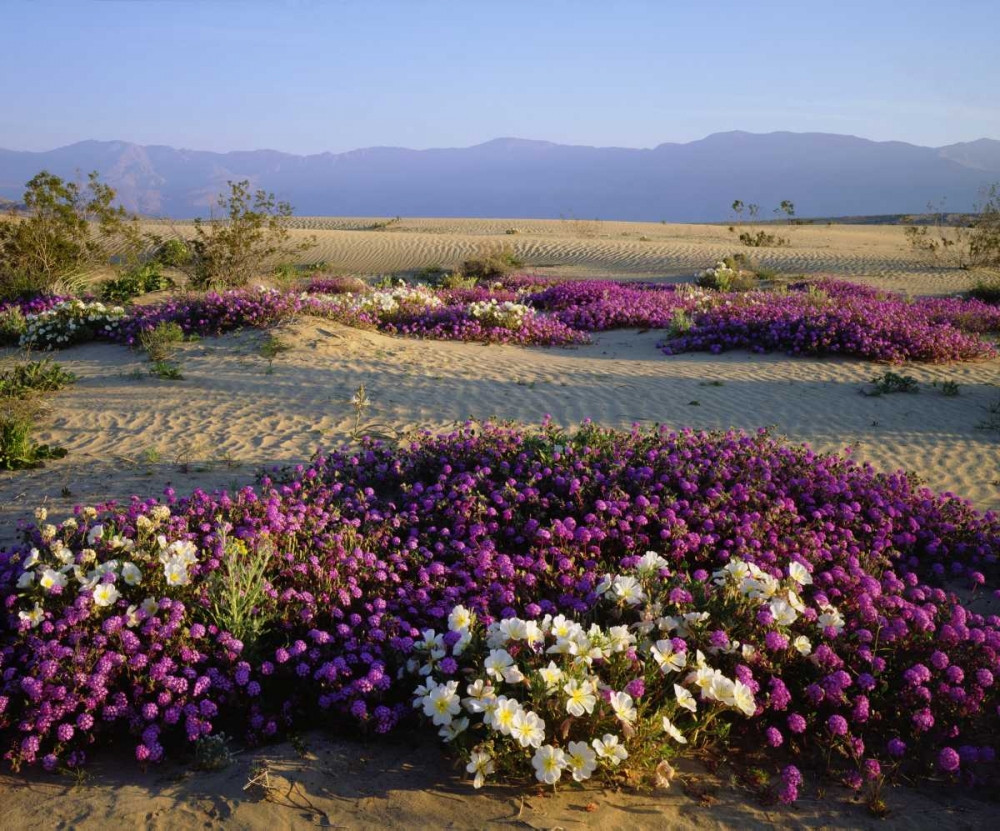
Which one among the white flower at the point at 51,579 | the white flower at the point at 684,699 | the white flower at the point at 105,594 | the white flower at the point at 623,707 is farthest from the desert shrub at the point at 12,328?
the white flower at the point at 684,699

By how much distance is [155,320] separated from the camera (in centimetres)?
1177

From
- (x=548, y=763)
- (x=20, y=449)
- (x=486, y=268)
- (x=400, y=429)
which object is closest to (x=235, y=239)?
(x=486, y=268)

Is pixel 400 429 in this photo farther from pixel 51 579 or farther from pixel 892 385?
pixel 892 385

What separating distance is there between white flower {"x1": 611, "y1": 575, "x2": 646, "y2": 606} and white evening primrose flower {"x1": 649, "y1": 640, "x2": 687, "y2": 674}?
15.6 inches

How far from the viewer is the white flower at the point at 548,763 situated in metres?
2.88

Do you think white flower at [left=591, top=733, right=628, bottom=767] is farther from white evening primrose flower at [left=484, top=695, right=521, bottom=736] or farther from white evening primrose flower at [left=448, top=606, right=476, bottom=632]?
white evening primrose flower at [left=448, top=606, right=476, bottom=632]

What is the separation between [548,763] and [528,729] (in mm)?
145

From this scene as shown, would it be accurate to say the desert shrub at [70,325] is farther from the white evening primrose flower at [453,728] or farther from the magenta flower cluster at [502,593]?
the white evening primrose flower at [453,728]

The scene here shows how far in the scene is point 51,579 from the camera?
3514 millimetres

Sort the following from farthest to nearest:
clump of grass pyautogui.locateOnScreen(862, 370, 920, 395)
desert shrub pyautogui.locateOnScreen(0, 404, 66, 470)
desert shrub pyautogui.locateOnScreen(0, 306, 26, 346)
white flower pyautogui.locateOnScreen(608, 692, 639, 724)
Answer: desert shrub pyautogui.locateOnScreen(0, 306, 26, 346)
clump of grass pyautogui.locateOnScreen(862, 370, 920, 395)
desert shrub pyautogui.locateOnScreen(0, 404, 66, 470)
white flower pyautogui.locateOnScreen(608, 692, 639, 724)

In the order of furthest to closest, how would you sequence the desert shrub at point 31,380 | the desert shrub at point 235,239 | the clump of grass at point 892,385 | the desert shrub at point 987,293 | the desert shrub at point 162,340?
1. the desert shrub at point 987,293
2. the desert shrub at point 235,239
3. the desert shrub at point 162,340
4. the clump of grass at point 892,385
5. the desert shrub at point 31,380

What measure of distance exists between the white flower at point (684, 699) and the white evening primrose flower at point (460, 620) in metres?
0.98

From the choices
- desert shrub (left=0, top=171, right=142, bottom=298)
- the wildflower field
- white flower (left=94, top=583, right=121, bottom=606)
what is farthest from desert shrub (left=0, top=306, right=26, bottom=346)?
white flower (left=94, top=583, right=121, bottom=606)

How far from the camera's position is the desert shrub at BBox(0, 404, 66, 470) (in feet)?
21.7
